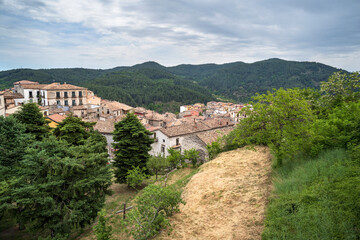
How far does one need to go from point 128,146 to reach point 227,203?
14131 mm

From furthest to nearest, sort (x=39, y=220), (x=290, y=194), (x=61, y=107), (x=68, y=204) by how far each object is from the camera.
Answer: (x=61, y=107) → (x=68, y=204) → (x=39, y=220) → (x=290, y=194)

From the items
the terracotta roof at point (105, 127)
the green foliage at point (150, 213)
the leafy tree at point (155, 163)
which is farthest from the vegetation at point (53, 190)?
the terracotta roof at point (105, 127)

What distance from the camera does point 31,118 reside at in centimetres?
2102

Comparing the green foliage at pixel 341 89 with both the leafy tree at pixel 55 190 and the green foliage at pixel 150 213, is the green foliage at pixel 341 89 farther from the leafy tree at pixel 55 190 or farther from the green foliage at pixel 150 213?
the leafy tree at pixel 55 190

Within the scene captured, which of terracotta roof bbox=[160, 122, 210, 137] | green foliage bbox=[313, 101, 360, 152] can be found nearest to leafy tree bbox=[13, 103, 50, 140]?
terracotta roof bbox=[160, 122, 210, 137]

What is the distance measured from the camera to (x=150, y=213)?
9148 mm

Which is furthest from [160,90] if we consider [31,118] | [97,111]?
[31,118]

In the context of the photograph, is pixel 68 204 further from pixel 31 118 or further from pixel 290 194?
pixel 31 118

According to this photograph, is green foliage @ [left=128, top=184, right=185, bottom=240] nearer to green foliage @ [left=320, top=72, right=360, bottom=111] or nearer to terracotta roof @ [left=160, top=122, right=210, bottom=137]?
green foliage @ [left=320, top=72, right=360, bottom=111]

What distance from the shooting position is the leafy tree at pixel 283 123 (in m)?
10.9

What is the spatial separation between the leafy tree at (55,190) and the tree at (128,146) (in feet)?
30.2

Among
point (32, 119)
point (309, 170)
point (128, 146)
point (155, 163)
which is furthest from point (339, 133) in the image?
point (32, 119)

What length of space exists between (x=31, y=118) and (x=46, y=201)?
45.7 ft

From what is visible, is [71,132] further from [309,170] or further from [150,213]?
[309,170]
